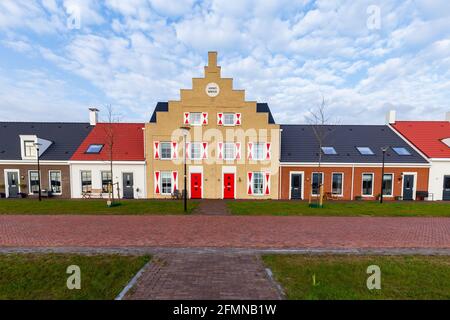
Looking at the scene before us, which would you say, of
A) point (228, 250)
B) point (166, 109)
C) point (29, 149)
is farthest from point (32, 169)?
point (228, 250)

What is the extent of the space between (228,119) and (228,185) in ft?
17.8

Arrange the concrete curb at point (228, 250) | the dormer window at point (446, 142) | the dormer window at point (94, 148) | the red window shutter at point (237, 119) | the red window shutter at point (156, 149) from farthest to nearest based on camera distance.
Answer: the dormer window at point (446, 142)
the dormer window at point (94, 148)
the red window shutter at point (156, 149)
the red window shutter at point (237, 119)
the concrete curb at point (228, 250)

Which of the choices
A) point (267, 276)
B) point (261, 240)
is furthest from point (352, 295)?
point (261, 240)

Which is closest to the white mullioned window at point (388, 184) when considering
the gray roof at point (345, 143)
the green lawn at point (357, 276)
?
the gray roof at point (345, 143)

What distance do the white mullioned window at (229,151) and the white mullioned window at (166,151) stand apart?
4.52 meters

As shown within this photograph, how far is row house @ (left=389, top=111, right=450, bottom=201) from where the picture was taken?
17844 millimetres

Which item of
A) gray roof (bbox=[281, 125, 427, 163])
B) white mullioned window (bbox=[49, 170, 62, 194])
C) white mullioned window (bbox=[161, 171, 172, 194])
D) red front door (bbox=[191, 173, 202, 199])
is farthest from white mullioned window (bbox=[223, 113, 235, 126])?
white mullioned window (bbox=[49, 170, 62, 194])

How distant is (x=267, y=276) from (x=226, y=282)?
38.9 inches

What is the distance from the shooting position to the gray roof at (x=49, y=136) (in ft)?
61.5

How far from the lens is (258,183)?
58.5ft

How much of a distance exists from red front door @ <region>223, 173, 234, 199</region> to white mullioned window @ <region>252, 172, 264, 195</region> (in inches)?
72.0

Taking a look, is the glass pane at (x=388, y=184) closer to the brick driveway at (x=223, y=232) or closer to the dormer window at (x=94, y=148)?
the brick driveway at (x=223, y=232)

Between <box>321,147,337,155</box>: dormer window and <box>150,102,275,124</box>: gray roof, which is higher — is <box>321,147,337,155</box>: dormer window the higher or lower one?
the lower one

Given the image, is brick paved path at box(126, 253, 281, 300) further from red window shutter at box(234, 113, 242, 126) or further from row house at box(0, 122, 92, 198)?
row house at box(0, 122, 92, 198)
